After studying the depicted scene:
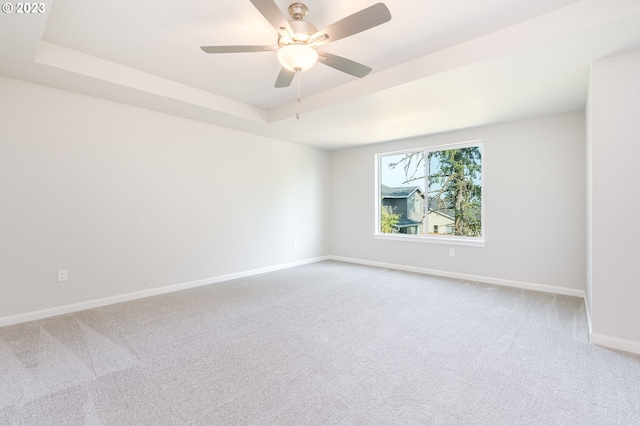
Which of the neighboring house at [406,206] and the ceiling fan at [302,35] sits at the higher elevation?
the ceiling fan at [302,35]

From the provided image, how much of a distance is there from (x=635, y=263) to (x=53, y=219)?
5349 mm

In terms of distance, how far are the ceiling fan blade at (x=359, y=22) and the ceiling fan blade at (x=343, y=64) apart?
0.19m

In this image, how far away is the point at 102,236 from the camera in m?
3.44

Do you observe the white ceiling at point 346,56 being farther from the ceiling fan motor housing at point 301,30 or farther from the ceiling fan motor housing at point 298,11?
the ceiling fan motor housing at point 301,30

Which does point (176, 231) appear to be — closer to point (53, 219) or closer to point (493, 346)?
point (53, 219)

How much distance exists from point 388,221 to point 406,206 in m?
0.46

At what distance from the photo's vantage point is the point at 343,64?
89.1 inches

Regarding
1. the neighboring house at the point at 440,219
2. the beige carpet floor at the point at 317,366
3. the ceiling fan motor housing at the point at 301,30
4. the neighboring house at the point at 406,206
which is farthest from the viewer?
the neighboring house at the point at 406,206

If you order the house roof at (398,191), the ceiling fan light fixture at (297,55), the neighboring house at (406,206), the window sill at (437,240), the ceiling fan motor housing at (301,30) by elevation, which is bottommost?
the window sill at (437,240)

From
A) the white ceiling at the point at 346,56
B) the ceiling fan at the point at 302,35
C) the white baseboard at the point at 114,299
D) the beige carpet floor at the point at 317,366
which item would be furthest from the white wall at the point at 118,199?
the ceiling fan at the point at 302,35

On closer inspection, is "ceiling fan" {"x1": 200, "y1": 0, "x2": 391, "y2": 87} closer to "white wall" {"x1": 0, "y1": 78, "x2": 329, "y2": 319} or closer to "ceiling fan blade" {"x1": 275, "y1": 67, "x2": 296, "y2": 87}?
"ceiling fan blade" {"x1": 275, "y1": 67, "x2": 296, "y2": 87}

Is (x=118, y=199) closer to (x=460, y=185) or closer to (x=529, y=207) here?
(x=460, y=185)

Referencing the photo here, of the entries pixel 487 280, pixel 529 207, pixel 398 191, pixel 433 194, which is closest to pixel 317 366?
pixel 487 280

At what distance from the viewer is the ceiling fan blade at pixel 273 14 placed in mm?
1663
